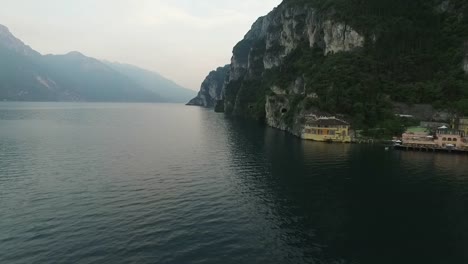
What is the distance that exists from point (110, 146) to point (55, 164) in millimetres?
28441

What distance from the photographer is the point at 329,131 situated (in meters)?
126

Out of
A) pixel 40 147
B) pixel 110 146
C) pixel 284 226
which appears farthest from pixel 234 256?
pixel 40 147

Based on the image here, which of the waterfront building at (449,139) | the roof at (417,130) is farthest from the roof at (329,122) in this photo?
the waterfront building at (449,139)

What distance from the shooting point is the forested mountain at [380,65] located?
138500 mm

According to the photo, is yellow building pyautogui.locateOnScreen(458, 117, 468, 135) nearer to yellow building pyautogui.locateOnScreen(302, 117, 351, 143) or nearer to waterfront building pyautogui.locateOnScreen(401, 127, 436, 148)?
waterfront building pyautogui.locateOnScreen(401, 127, 436, 148)

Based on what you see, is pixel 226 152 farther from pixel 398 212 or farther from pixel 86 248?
pixel 86 248

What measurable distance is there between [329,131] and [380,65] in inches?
2212

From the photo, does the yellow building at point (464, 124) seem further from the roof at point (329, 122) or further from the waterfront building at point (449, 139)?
the roof at point (329, 122)

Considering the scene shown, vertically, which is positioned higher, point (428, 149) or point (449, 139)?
point (449, 139)

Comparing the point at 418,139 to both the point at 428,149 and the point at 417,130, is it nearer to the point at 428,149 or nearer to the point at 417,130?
the point at 428,149

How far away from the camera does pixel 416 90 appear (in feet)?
467

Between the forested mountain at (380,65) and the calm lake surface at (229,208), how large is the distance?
49.8 metres

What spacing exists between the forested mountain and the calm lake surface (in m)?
49.8

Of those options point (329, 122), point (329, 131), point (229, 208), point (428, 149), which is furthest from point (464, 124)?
point (229, 208)
